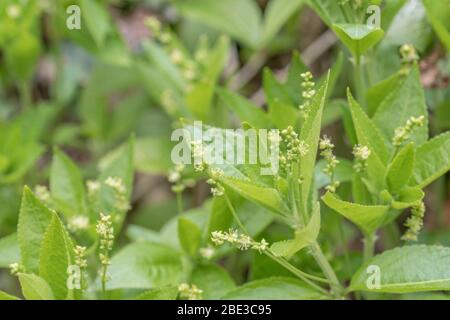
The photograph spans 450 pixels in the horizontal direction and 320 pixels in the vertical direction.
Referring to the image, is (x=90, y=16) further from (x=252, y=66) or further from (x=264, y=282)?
(x=264, y=282)

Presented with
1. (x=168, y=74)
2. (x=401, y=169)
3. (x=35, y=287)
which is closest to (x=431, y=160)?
(x=401, y=169)

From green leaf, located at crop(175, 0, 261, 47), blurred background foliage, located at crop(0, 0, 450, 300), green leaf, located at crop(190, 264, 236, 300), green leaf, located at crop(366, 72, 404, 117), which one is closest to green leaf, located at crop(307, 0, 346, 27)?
blurred background foliage, located at crop(0, 0, 450, 300)

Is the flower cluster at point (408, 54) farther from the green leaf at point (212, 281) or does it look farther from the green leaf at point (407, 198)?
the green leaf at point (212, 281)

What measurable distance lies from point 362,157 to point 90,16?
897 mm

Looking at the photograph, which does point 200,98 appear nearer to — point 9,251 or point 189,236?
point 189,236

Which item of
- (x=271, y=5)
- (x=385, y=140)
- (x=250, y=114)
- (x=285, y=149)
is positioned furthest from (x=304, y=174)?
(x=271, y=5)

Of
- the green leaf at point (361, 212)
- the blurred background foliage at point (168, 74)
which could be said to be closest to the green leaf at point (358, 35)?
the blurred background foliage at point (168, 74)

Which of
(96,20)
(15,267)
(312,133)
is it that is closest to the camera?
(312,133)

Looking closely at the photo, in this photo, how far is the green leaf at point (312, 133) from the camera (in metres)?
1.02

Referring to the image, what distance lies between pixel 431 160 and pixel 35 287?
0.63 m

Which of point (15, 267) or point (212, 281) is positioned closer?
point (15, 267)

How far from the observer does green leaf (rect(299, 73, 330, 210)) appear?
1.02m

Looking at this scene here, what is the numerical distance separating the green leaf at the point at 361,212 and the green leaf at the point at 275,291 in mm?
136

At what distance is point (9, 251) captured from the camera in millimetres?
1307
